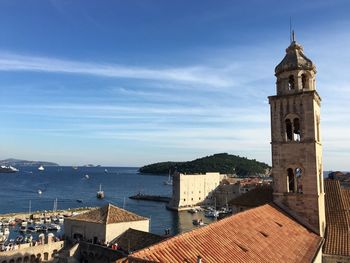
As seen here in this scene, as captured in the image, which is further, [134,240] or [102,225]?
[102,225]

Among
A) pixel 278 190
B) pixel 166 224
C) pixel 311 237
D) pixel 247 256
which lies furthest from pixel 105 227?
pixel 166 224

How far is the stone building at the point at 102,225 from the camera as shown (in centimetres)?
3344

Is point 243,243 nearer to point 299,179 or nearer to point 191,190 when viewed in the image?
point 299,179

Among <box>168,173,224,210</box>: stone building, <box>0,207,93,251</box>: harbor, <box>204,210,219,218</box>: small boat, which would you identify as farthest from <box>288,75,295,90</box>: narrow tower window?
<box>168,173,224,210</box>: stone building

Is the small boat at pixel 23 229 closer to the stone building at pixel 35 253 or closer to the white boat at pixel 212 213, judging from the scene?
the stone building at pixel 35 253

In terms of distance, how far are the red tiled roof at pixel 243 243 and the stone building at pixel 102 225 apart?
18.1 m

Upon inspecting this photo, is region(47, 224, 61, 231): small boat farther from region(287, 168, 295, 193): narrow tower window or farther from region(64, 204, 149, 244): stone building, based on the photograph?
region(287, 168, 295, 193): narrow tower window

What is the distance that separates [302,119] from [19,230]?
2363 inches

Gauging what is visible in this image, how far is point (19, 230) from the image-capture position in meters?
65.1

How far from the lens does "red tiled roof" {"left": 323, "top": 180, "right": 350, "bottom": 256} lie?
2106 centimetres

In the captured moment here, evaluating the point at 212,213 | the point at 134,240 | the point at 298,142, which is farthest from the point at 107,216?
the point at 212,213

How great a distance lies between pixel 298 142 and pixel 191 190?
7386cm

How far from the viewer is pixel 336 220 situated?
2356 centimetres

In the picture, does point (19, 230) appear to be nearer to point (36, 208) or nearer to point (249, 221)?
point (36, 208)
